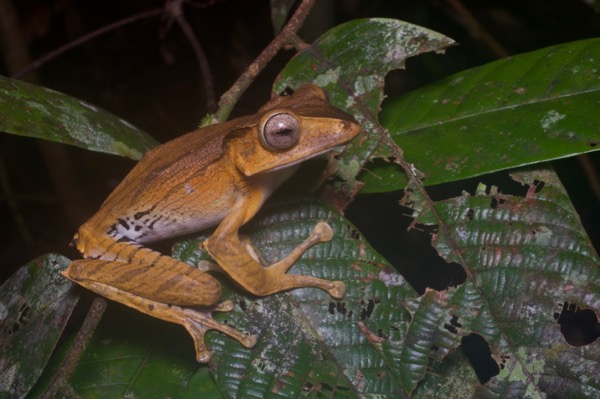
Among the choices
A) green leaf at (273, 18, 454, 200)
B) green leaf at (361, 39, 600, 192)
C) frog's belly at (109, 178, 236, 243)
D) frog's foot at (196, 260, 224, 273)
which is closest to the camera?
green leaf at (361, 39, 600, 192)

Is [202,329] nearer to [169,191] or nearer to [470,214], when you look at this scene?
[169,191]

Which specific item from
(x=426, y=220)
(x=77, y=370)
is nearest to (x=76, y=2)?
(x=77, y=370)

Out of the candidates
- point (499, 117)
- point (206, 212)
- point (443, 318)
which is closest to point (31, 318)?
point (206, 212)

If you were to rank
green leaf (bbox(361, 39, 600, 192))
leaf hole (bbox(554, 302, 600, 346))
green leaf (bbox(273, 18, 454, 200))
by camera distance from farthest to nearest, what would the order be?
leaf hole (bbox(554, 302, 600, 346))
green leaf (bbox(273, 18, 454, 200))
green leaf (bbox(361, 39, 600, 192))

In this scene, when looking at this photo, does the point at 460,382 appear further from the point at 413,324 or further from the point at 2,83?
the point at 2,83

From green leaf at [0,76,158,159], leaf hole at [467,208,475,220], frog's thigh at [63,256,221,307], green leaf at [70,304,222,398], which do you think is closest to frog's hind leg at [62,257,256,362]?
frog's thigh at [63,256,221,307]

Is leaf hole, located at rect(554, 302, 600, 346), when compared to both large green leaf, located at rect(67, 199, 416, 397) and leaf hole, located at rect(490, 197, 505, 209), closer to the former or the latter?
leaf hole, located at rect(490, 197, 505, 209)

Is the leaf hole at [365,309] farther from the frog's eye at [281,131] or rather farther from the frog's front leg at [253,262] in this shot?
the frog's eye at [281,131]
